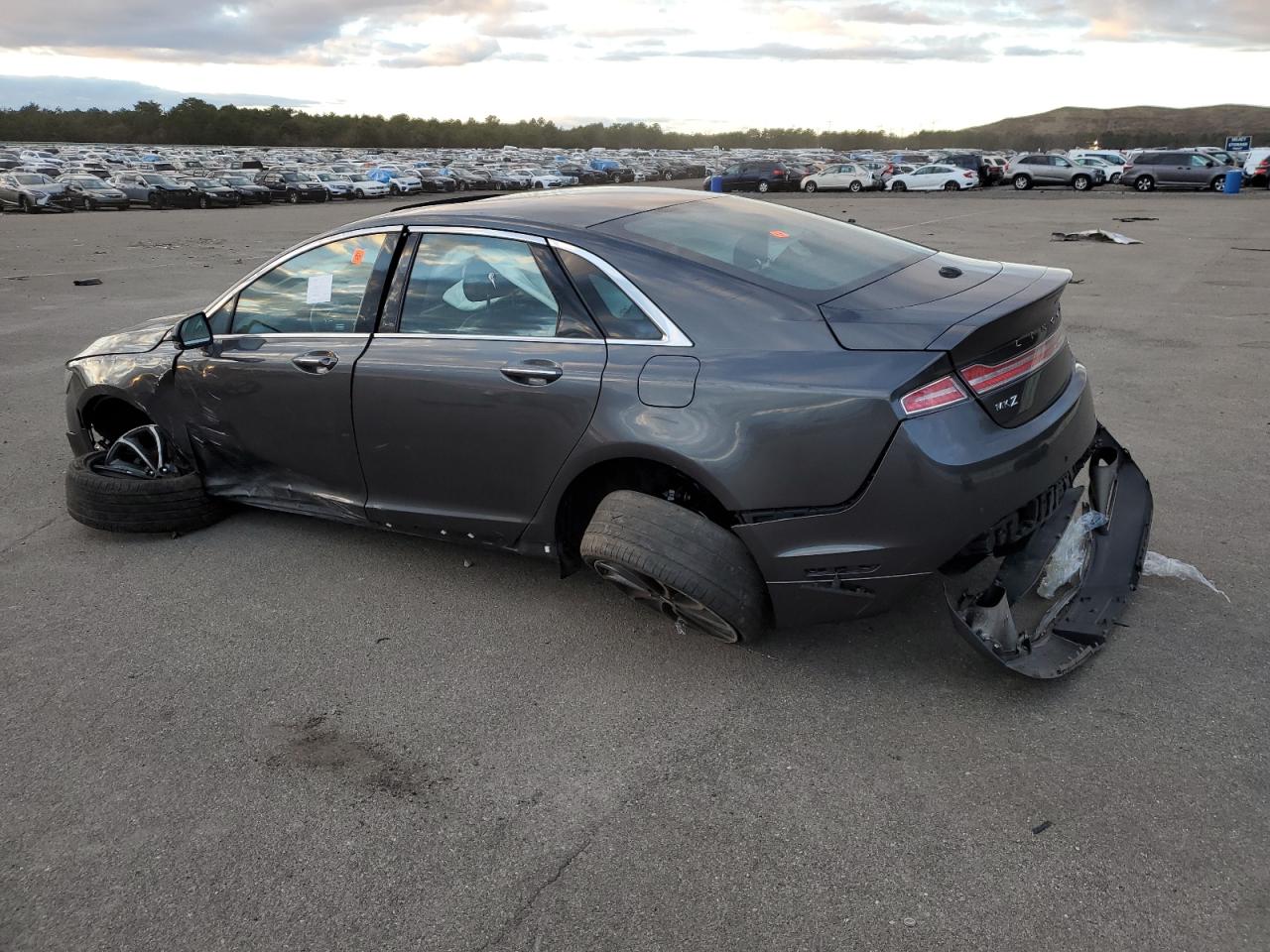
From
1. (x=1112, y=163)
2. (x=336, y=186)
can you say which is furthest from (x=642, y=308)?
(x=336, y=186)

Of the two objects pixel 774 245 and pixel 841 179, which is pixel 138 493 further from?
pixel 841 179

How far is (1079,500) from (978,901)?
197 cm

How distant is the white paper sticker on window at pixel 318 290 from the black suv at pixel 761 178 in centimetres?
4153

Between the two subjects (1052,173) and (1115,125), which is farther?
(1115,125)

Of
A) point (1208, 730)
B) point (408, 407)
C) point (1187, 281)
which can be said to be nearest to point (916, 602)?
point (1208, 730)

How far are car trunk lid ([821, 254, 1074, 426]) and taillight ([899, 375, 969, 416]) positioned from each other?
41mm

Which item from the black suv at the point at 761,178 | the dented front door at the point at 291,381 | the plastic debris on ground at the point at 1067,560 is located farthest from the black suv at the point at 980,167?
the dented front door at the point at 291,381

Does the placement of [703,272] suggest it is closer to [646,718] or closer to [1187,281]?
[646,718]

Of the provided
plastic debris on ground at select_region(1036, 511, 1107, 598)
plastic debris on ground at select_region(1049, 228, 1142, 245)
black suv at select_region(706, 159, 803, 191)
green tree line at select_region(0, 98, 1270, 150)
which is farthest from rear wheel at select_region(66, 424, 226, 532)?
green tree line at select_region(0, 98, 1270, 150)

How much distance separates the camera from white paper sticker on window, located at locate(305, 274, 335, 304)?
169 inches

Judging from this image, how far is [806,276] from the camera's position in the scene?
349cm

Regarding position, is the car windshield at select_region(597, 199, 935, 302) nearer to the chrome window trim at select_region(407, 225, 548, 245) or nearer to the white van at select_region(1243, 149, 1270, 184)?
the chrome window trim at select_region(407, 225, 548, 245)

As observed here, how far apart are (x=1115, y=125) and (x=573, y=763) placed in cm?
21056

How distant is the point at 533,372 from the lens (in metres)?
3.59
